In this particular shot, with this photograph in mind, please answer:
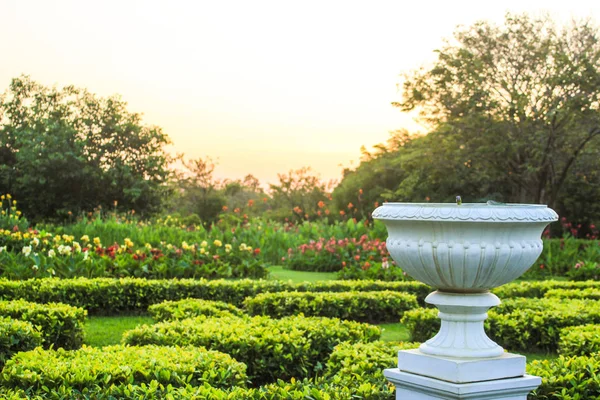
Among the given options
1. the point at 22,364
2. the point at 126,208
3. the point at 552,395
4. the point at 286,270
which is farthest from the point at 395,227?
the point at 126,208

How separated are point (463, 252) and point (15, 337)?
441 cm

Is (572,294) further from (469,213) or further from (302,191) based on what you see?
(302,191)

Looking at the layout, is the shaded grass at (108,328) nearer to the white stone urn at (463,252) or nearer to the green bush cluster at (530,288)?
the white stone urn at (463,252)

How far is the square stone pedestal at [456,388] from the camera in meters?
3.76

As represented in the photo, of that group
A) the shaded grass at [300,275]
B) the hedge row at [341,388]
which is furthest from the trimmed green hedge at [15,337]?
the shaded grass at [300,275]

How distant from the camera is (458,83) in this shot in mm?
22781

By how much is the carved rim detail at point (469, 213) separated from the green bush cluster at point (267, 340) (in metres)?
2.47

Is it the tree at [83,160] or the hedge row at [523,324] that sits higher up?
the tree at [83,160]

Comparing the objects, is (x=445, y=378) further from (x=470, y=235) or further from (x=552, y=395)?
(x=552, y=395)

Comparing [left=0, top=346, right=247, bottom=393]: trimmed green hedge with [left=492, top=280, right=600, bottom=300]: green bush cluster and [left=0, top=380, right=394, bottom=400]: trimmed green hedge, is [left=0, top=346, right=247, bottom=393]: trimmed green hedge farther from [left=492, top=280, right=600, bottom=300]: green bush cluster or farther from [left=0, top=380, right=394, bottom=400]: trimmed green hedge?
[left=492, top=280, right=600, bottom=300]: green bush cluster

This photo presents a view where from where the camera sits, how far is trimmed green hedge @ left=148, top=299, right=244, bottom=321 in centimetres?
775

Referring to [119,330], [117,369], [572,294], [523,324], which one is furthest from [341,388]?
[572,294]

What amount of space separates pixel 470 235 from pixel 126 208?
2590 centimetres

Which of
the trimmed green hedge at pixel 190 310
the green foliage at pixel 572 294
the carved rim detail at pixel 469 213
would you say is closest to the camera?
the carved rim detail at pixel 469 213
